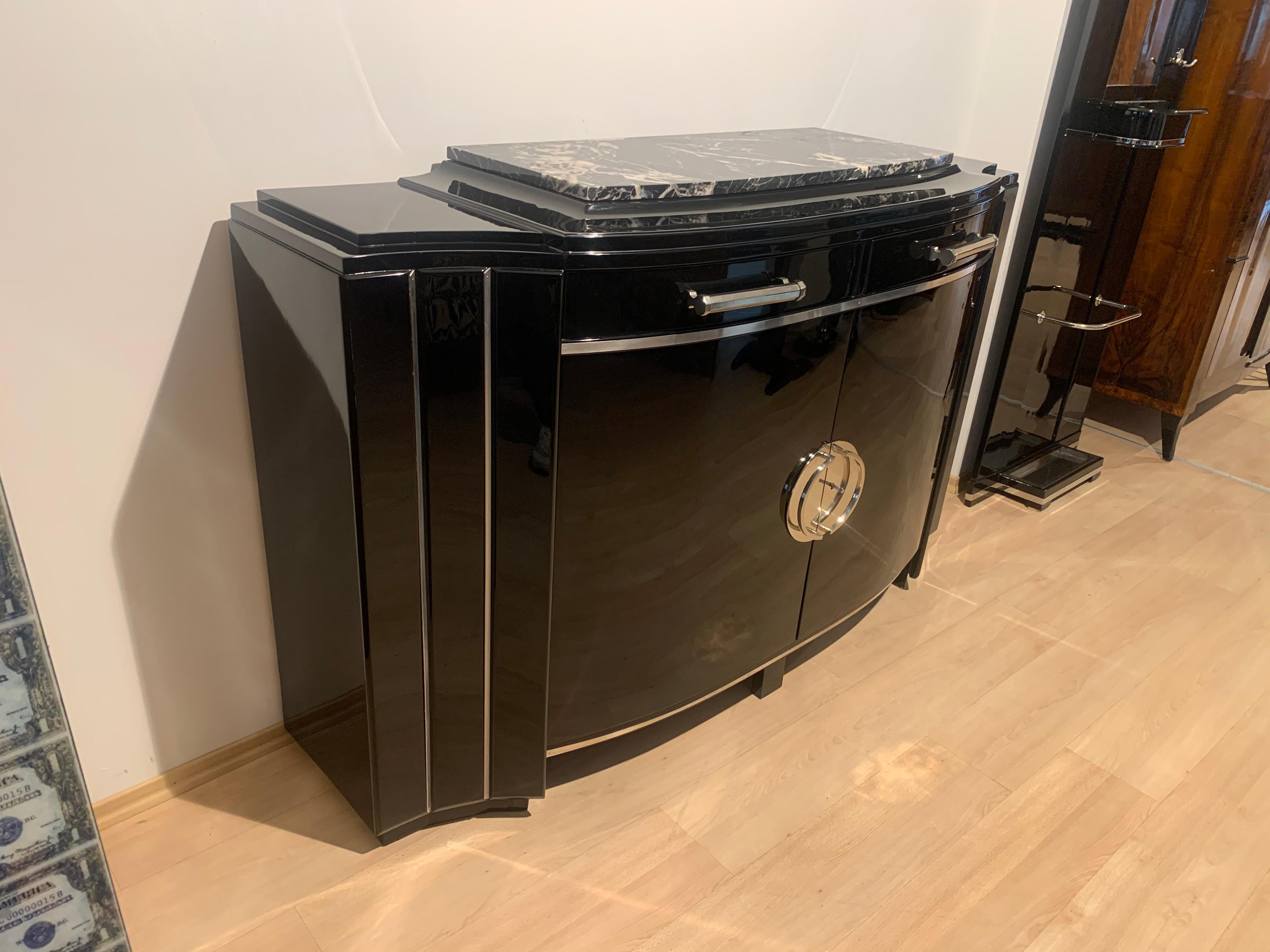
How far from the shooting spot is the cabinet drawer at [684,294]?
98 centimetres

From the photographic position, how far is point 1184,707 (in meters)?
1.62

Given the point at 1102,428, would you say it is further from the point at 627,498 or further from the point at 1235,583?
the point at 627,498

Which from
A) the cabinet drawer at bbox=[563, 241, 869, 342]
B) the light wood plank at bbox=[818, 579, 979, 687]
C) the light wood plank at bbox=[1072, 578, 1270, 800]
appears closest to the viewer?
the cabinet drawer at bbox=[563, 241, 869, 342]

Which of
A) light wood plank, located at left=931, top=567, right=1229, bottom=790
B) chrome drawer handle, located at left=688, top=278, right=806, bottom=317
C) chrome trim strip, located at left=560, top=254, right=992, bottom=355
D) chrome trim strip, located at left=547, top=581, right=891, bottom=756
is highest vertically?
chrome drawer handle, located at left=688, top=278, right=806, bottom=317

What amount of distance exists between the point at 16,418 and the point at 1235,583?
2.24 m

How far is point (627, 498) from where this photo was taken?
44.2 inches

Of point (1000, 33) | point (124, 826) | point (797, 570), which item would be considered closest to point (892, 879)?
point (797, 570)

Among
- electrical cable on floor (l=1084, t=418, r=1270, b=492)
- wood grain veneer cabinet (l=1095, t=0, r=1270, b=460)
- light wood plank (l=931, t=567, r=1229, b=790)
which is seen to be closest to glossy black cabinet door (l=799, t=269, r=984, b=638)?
light wood plank (l=931, t=567, r=1229, b=790)

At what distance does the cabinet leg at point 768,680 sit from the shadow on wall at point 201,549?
Result: 2.49 feet

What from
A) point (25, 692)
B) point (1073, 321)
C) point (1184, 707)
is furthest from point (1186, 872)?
point (25, 692)

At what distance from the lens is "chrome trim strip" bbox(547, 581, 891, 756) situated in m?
1.28

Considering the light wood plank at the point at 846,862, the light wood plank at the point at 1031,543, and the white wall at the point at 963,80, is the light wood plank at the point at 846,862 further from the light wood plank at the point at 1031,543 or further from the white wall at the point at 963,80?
the white wall at the point at 963,80

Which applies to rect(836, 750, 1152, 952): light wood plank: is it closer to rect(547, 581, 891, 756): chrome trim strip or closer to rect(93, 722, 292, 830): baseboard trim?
rect(547, 581, 891, 756): chrome trim strip

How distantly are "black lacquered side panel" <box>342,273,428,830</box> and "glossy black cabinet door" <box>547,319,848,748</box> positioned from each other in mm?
173
